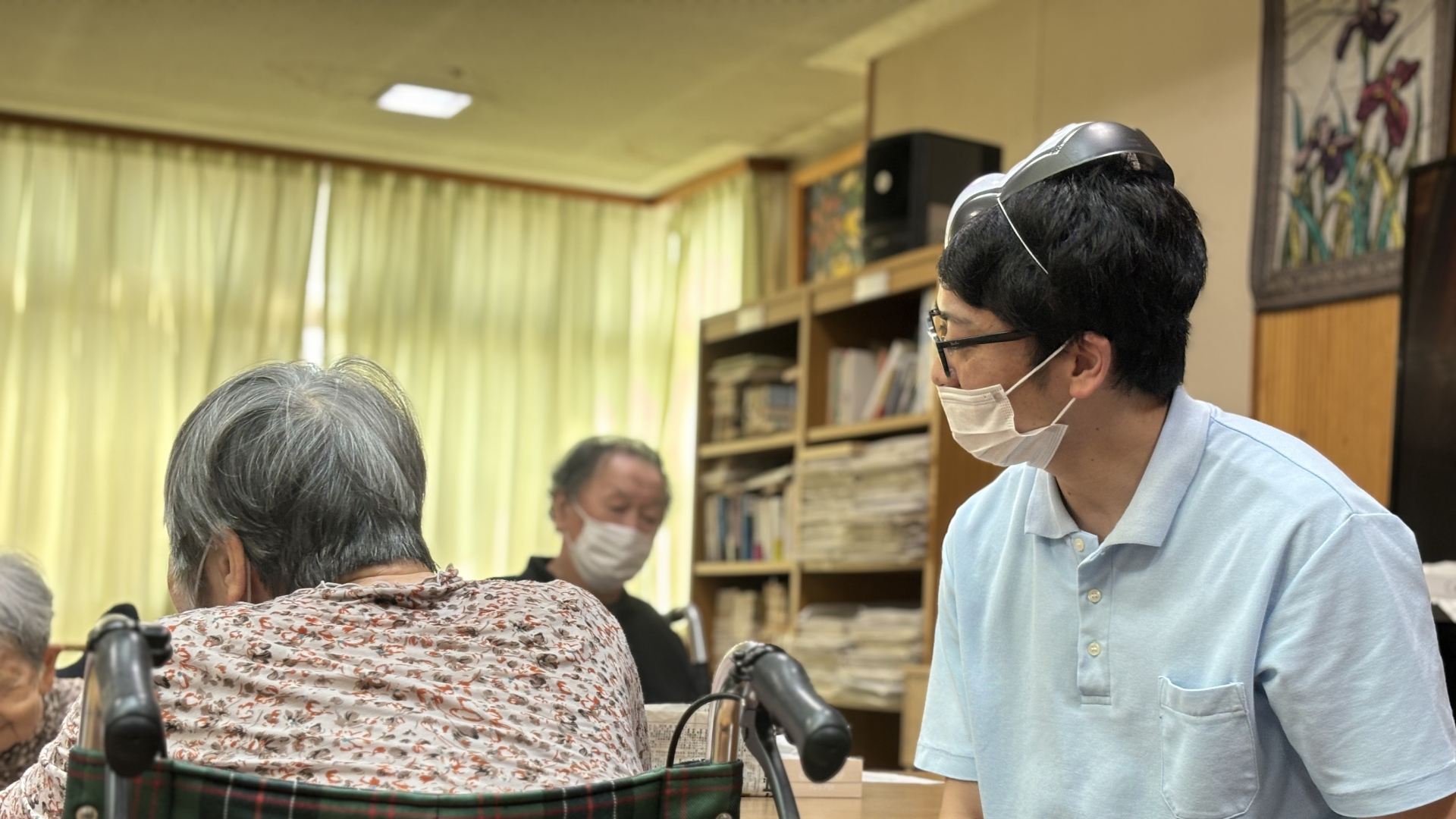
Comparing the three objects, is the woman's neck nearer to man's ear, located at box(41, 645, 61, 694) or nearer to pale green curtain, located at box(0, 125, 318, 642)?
man's ear, located at box(41, 645, 61, 694)

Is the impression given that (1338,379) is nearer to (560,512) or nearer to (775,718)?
(560,512)

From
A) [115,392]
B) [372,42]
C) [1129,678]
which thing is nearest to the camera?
[1129,678]

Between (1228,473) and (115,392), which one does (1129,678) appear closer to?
(1228,473)

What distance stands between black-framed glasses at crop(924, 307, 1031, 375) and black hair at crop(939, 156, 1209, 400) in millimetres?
12

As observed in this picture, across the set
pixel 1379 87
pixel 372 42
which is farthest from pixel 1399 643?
pixel 372 42

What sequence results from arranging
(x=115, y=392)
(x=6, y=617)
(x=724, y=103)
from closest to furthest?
(x=6, y=617) → (x=724, y=103) → (x=115, y=392)

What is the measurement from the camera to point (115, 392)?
582 cm

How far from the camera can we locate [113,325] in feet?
19.2

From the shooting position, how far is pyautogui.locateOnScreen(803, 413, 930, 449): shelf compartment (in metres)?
3.76

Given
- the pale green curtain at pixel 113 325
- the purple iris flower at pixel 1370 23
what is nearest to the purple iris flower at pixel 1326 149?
the purple iris flower at pixel 1370 23

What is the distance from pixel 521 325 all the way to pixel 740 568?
2286 mm

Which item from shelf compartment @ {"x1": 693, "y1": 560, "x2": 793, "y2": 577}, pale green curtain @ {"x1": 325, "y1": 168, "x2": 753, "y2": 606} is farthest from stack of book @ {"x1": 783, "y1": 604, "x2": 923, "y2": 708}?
pale green curtain @ {"x1": 325, "y1": 168, "x2": 753, "y2": 606}

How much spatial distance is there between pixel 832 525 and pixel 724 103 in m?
2.03

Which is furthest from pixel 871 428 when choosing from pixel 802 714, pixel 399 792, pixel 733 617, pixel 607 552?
pixel 802 714
